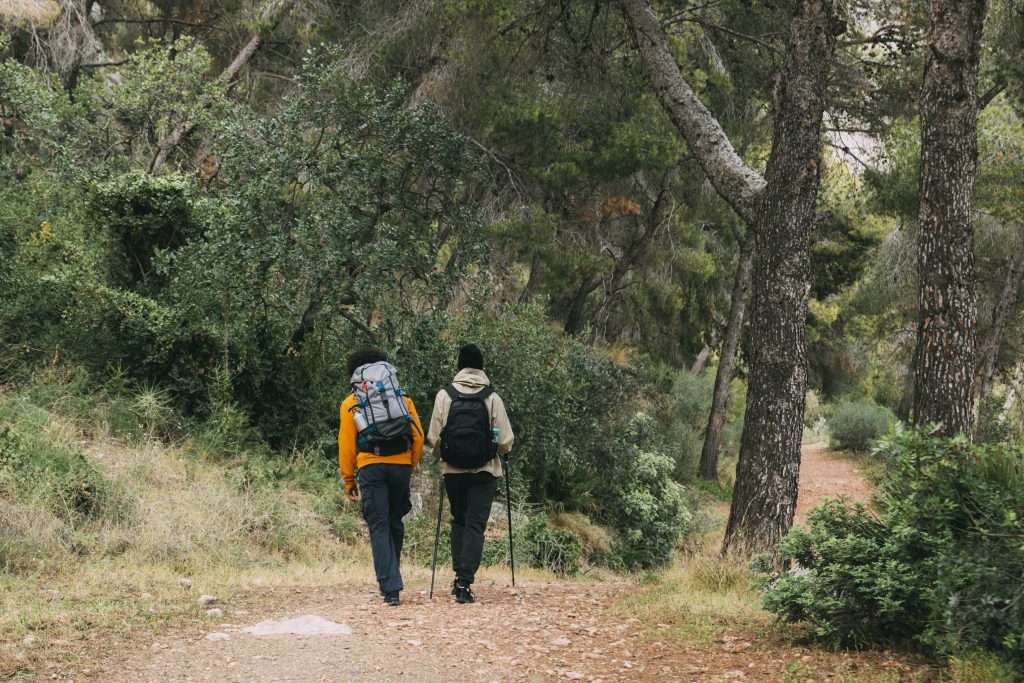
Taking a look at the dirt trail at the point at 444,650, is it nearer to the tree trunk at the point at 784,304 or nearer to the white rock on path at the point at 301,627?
the white rock on path at the point at 301,627

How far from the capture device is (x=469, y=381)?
8328 mm

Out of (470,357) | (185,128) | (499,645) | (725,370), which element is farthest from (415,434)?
(725,370)

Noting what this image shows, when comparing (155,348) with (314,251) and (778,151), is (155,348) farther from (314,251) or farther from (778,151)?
(778,151)

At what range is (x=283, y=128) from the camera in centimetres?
1464

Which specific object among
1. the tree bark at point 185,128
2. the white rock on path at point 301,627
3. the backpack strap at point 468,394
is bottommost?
the white rock on path at point 301,627

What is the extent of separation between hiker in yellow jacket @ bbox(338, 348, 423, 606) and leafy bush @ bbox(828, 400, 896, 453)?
25.8 metres

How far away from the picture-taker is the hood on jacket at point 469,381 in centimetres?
832

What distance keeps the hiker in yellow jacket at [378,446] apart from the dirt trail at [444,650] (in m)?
0.45

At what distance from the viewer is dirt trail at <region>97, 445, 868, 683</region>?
6098 millimetres

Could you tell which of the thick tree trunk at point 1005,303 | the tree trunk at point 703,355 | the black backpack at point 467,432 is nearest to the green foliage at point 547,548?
the black backpack at point 467,432

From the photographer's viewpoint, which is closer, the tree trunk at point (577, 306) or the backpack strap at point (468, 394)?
the backpack strap at point (468, 394)

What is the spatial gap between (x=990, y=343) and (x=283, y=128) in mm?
15373

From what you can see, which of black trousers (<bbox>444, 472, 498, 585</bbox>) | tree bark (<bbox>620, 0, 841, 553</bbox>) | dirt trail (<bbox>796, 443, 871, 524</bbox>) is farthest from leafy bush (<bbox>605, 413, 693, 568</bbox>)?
black trousers (<bbox>444, 472, 498, 585</bbox>)

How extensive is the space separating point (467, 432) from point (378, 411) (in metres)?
0.73
